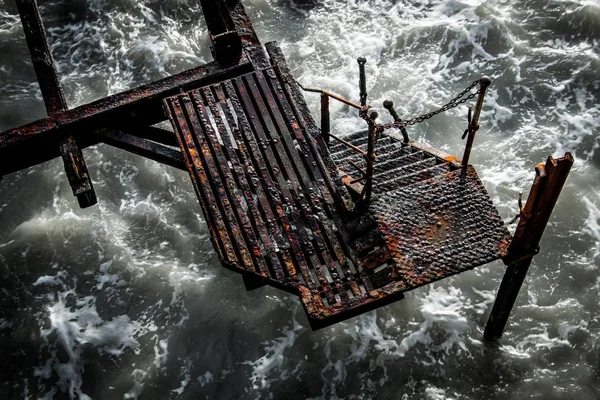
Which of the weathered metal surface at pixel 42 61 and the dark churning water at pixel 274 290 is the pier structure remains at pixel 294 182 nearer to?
the weathered metal surface at pixel 42 61

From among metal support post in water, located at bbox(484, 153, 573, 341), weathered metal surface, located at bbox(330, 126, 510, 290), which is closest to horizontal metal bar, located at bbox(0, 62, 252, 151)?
weathered metal surface, located at bbox(330, 126, 510, 290)

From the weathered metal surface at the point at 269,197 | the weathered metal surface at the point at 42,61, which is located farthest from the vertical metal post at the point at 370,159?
the weathered metal surface at the point at 42,61

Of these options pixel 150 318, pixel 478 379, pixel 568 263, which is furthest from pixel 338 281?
pixel 568 263

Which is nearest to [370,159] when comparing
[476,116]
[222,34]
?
[476,116]

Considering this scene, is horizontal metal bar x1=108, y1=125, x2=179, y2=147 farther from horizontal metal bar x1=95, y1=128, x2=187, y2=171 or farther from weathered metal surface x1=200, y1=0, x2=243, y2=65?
weathered metal surface x1=200, y1=0, x2=243, y2=65

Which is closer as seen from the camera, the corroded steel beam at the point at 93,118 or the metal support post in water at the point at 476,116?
the metal support post in water at the point at 476,116

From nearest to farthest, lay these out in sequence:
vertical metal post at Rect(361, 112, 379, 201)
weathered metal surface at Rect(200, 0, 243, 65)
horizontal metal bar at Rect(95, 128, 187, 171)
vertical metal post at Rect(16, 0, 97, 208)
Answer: vertical metal post at Rect(361, 112, 379, 201) → vertical metal post at Rect(16, 0, 97, 208) → horizontal metal bar at Rect(95, 128, 187, 171) → weathered metal surface at Rect(200, 0, 243, 65)

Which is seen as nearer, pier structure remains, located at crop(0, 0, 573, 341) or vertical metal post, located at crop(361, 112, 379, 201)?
vertical metal post, located at crop(361, 112, 379, 201)

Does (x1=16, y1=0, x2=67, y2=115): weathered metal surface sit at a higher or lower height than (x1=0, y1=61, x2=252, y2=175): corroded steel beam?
higher
